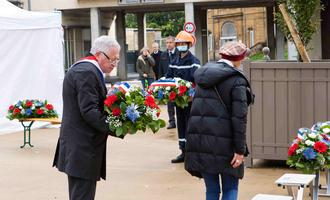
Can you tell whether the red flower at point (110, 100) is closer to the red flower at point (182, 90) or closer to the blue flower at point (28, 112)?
the red flower at point (182, 90)

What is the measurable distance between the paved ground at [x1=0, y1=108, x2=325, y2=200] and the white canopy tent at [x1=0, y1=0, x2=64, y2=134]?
101 inches

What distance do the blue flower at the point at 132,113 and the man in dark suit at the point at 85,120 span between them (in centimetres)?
21

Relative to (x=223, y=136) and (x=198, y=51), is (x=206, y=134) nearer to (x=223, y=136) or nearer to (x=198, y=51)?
(x=223, y=136)

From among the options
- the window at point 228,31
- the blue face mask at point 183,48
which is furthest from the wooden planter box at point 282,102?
the window at point 228,31

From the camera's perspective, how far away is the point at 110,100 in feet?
16.8

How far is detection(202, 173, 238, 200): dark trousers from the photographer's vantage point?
5.61 metres

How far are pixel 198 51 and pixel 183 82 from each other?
92.4 ft

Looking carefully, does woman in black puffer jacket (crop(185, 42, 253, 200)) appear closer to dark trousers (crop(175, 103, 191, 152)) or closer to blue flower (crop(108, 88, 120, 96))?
blue flower (crop(108, 88, 120, 96))

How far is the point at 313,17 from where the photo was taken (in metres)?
9.98

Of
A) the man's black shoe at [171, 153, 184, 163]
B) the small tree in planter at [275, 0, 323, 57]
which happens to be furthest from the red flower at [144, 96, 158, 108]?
the small tree in planter at [275, 0, 323, 57]

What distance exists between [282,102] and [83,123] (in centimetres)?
444

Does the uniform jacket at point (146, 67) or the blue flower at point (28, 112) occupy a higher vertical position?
the uniform jacket at point (146, 67)

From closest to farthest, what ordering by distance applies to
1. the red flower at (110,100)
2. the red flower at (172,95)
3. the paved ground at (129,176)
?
the red flower at (110,100) < the paved ground at (129,176) < the red flower at (172,95)

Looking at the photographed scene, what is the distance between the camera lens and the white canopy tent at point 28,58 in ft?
48.0
